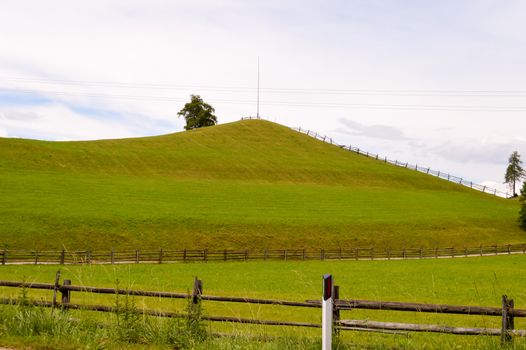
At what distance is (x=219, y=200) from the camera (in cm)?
6462

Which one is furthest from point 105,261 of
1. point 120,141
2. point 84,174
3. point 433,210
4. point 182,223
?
point 120,141

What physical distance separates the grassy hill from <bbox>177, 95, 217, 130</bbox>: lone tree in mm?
25378

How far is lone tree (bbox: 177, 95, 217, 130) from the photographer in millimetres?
130000

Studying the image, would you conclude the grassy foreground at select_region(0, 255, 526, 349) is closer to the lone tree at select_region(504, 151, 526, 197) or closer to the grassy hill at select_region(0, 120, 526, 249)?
the grassy hill at select_region(0, 120, 526, 249)

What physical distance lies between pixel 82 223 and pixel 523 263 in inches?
1496

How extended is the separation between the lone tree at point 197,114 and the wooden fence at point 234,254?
82027 millimetres

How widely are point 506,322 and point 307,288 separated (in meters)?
18.2

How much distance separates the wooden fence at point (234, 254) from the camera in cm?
3906

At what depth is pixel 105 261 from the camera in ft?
135

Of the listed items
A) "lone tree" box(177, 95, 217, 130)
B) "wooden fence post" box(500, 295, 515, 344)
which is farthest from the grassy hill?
"wooden fence post" box(500, 295, 515, 344)

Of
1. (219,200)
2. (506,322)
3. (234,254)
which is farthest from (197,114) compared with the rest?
(506,322)

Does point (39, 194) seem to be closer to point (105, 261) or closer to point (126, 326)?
point (105, 261)

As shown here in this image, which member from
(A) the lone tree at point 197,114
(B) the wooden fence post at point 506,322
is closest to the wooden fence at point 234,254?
(B) the wooden fence post at point 506,322

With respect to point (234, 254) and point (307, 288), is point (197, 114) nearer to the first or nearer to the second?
point (234, 254)
